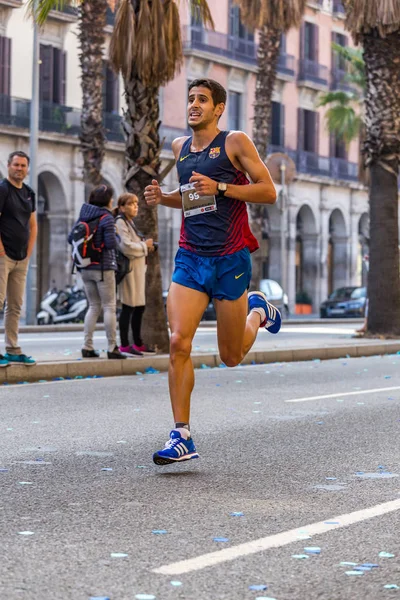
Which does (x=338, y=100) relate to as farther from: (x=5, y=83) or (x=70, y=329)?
(x=70, y=329)

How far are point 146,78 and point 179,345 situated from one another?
10.1 meters

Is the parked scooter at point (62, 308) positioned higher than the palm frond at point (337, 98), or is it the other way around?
the palm frond at point (337, 98)

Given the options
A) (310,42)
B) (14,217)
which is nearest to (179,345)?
(14,217)

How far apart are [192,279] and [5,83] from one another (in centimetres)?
2966

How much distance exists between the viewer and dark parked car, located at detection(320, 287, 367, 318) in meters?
42.4

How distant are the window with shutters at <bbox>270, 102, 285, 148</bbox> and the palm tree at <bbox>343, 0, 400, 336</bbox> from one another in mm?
26493

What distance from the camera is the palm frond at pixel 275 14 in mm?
31508

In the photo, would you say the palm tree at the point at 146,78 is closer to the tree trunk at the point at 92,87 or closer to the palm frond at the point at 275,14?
the tree trunk at the point at 92,87

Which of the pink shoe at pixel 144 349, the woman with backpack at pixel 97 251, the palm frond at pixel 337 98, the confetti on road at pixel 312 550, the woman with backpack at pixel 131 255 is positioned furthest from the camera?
the palm frond at pixel 337 98

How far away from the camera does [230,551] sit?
15.6 feet

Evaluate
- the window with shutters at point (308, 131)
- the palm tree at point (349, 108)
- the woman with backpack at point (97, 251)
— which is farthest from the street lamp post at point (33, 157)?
the window with shutters at point (308, 131)

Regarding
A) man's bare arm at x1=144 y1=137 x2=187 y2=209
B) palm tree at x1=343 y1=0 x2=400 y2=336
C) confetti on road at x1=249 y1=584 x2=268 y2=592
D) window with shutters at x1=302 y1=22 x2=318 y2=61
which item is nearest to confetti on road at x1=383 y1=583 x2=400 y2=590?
confetti on road at x1=249 y1=584 x2=268 y2=592

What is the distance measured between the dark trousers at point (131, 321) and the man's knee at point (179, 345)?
26.4 feet

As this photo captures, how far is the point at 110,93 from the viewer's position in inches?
1576
